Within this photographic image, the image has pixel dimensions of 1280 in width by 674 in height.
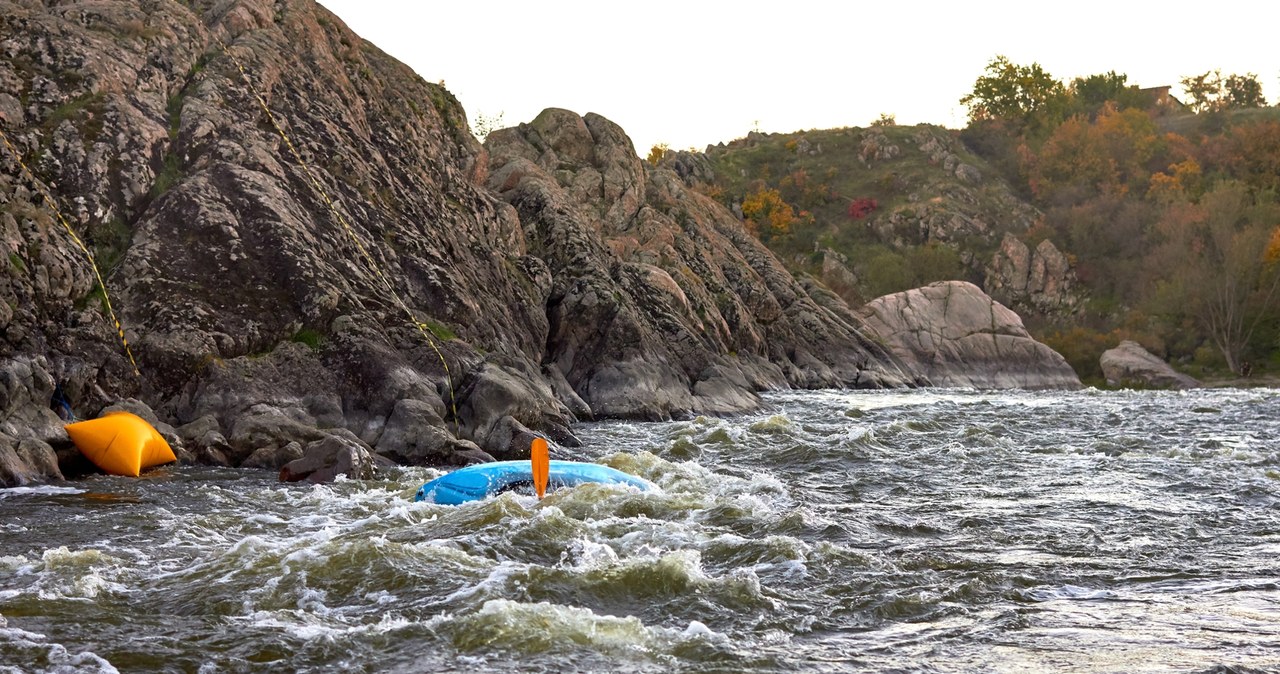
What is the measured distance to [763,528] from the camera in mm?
10586

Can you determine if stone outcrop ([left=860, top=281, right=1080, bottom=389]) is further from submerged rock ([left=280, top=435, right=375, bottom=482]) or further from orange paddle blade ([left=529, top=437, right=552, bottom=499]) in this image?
orange paddle blade ([left=529, top=437, right=552, bottom=499])

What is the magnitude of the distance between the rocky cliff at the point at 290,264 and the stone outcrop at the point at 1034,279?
44176 millimetres

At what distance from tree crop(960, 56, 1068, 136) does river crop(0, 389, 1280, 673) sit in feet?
288

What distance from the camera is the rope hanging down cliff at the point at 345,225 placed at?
64.1 ft

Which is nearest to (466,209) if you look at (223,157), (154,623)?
(223,157)

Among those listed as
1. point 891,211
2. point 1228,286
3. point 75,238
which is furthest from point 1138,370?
point 75,238

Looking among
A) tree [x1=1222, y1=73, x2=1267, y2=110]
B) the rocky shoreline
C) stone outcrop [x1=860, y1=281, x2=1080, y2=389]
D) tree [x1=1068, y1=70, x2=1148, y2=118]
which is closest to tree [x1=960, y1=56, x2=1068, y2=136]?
tree [x1=1068, y1=70, x2=1148, y2=118]

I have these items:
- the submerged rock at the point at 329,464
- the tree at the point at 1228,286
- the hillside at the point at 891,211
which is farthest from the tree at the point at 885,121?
the submerged rock at the point at 329,464

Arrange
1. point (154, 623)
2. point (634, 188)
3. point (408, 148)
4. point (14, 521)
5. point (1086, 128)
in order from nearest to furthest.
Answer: point (154, 623)
point (14, 521)
point (408, 148)
point (634, 188)
point (1086, 128)

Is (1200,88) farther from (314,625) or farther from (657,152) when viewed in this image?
(314,625)

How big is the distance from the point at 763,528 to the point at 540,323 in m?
17.4

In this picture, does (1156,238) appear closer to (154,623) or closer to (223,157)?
(223,157)

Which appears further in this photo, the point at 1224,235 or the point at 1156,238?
the point at 1156,238

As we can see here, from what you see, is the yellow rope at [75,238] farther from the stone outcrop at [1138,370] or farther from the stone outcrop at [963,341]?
the stone outcrop at [1138,370]
